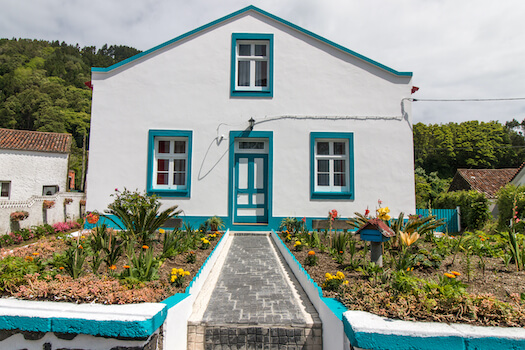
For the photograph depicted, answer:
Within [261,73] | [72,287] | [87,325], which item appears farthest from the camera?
[261,73]

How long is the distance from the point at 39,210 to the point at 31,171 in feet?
37.7

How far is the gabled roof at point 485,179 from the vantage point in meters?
25.1

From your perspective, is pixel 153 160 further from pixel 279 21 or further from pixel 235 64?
pixel 279 21

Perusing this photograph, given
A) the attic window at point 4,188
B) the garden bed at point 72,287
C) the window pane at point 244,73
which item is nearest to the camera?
the garden bed at point 72,287

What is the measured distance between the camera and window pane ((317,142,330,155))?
32.5 ft

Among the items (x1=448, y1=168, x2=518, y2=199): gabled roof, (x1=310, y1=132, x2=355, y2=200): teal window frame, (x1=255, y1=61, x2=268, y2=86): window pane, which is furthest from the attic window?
(x1=448, y1=168, x2=518, y2=199): gabled roof

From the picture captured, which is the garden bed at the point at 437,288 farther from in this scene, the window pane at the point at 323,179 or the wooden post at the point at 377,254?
the window pane at the point at 323,179

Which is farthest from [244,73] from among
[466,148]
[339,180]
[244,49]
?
[466,148]

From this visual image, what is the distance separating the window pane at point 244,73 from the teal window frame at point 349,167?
2.69 meters

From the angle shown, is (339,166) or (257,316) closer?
(257,316)

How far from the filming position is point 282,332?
3.27 meters

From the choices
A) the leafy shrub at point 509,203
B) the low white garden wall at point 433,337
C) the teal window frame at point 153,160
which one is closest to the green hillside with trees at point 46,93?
the teal window frame at point 153,160

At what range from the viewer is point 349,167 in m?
9.73

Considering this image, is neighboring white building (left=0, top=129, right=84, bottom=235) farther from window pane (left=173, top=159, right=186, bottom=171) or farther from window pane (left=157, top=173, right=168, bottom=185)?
window pane (left=173, top=159, right=186, bottom=171)
